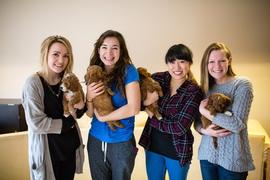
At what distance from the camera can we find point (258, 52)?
361 centimetres

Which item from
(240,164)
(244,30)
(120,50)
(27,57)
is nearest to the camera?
→ (240,164)

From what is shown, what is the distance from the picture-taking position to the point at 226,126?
1582mm

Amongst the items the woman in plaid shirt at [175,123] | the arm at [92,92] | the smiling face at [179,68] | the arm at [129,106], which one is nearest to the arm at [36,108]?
the arm at [92,92]

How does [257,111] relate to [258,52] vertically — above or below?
below

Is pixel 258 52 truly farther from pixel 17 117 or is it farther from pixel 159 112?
pixel 17 117

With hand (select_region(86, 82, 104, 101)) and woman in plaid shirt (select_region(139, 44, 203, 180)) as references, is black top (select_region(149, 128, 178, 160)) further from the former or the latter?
hand (select_region(86, 82, 104, 101))

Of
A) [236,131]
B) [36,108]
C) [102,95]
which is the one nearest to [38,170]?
[36,108]

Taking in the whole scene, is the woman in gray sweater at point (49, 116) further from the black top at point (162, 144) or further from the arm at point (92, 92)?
the black top at point (162, 144)

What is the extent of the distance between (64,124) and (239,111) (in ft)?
3.42

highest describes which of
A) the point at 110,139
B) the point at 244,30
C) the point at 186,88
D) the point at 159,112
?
the point at 244,30

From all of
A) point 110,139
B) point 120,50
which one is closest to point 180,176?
point 110,139

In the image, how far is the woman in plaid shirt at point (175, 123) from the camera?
5.58 ft

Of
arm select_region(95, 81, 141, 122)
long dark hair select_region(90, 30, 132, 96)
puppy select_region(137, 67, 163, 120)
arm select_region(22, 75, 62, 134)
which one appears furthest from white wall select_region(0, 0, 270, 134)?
arm select_region(22, 75, 62, 134)

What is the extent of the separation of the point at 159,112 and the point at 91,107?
441 millimetres
